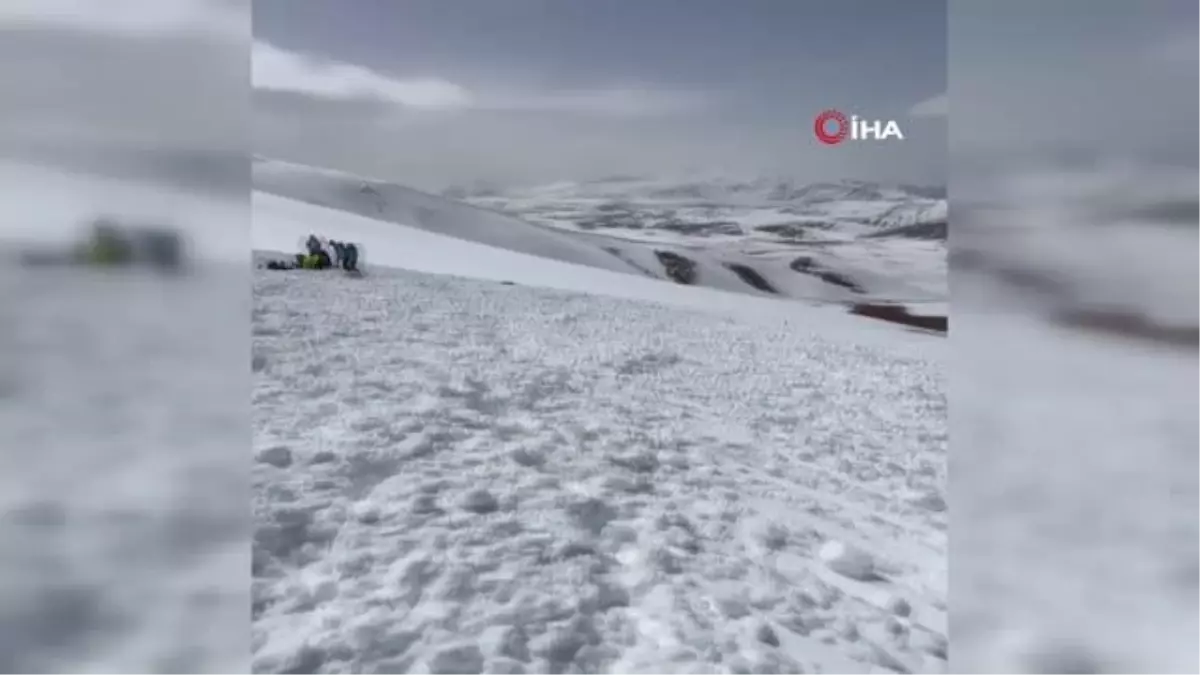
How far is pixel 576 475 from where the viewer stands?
1.42m

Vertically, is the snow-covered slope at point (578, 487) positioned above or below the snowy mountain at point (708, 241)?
below

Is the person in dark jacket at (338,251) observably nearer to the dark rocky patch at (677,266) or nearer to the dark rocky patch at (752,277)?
the dark rocky patch at (677,266)

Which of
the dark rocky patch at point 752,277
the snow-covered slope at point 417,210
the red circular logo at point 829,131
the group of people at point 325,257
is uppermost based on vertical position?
the red circular logo at point 829,131

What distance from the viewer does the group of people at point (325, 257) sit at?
1.38m

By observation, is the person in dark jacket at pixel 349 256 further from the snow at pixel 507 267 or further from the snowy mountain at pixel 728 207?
the snowy mountain at pixel 728 207

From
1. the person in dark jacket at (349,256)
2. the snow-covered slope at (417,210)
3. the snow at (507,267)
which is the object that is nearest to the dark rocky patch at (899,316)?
the snow at (507,267)

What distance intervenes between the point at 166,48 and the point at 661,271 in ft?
2.89

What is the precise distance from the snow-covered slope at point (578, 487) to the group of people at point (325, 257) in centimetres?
2

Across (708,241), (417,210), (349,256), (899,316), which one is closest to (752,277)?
(708,241)

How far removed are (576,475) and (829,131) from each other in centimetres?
73

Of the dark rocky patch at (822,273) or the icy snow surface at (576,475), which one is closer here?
the icy snow surface at (576,475)

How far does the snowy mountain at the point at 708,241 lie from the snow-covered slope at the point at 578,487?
0.23ft

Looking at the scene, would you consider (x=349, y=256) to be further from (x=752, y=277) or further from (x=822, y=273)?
(x=822, y=273)

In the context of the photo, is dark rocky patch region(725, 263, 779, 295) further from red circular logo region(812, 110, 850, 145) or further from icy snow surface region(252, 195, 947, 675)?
red circular logo region(812, 110, 850, 145)
